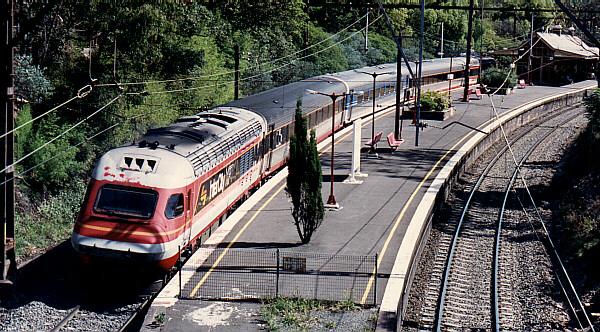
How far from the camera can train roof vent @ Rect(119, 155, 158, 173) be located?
1984 cm

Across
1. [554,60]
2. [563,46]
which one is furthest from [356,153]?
[563,46]

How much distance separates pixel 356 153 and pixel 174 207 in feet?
36.4

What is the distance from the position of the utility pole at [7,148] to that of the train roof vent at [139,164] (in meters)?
2.74

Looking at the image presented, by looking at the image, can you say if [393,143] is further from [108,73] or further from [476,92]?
[476,92]

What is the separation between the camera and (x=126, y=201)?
19.6 m

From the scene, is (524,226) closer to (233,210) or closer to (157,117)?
(233,210)

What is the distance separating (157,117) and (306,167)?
52.4 ft

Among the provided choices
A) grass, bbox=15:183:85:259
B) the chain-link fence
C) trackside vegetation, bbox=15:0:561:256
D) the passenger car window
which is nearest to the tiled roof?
trackside vegetation, bbox=15:0:561:256

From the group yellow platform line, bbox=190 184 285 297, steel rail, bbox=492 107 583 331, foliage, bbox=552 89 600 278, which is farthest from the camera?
foliage, bbox=552 89 600 278

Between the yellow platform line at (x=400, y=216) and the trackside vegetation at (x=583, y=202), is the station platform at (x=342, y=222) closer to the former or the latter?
the yellow platform line at (x=400, y=216)

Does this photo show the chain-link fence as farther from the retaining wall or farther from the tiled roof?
the tiled roof

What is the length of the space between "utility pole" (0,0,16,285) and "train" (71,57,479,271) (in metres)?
2.40

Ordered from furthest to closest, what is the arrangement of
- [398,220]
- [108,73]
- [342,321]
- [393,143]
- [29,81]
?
[393,143] < [108,73] < [29,81] < [398,220] < [342,321]

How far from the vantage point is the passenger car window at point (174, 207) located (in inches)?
772
